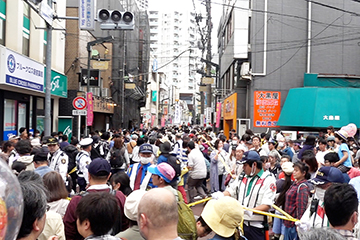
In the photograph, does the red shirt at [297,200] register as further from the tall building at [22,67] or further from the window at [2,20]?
the window at [2,20]

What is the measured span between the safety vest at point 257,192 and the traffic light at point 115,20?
6777 millimetres

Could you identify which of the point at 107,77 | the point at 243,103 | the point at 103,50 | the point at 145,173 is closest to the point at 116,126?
the point at 107,77

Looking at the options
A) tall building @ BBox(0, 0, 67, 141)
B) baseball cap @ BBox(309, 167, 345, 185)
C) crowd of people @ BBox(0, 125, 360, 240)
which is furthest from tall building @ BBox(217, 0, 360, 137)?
baseball cap @ BBox(309, 167, 345, 185)

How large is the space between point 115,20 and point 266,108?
15105mm

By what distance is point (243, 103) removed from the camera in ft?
86.3

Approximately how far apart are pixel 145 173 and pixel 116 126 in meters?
28.5

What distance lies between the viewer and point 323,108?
20.6 m

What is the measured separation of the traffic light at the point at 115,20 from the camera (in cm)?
1012

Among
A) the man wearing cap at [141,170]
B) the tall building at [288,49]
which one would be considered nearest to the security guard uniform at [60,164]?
the man wearing cap at [141,170]

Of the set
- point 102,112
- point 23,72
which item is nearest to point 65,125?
point 102,112

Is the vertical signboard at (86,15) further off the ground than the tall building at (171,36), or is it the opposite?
the tall building at (171,36)

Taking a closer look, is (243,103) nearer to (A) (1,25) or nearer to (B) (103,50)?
(B) (103,50)

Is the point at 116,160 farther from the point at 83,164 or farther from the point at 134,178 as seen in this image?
the point at 134,178

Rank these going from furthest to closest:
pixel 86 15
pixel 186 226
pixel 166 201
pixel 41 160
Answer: pixel 86 15 → pixel 41 160 → pixel 186 226 → pixel 166 201
